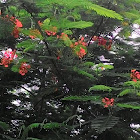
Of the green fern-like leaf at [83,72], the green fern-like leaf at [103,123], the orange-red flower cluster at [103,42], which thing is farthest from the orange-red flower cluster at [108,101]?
the orange-red flower cluster at [103,42]

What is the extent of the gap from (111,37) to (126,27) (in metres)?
0.68

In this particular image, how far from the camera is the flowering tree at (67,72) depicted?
2098mm

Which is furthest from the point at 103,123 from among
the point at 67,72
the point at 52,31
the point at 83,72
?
the point at 52,31

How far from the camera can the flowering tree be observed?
2.10 metres

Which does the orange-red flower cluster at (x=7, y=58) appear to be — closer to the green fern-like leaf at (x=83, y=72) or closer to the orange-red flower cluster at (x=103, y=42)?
the green fern-like leaf at (x=83, y=72)

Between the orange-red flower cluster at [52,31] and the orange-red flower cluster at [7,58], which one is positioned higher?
the orange-red flower cluster at [52,31]

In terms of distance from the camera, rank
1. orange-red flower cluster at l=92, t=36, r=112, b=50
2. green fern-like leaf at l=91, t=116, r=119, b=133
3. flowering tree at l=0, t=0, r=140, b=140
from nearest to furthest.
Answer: green fern-like leaf at l=91, t=116, r=119, b=133, flowering tree at l=0, t=0, r=140, b=140, orange-red flower cluster at l=92, t=36, r=112, b=50

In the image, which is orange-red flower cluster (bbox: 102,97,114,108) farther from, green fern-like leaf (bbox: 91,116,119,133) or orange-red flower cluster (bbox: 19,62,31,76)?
orange-red flower cluster (bbox: 19,62,31,76)

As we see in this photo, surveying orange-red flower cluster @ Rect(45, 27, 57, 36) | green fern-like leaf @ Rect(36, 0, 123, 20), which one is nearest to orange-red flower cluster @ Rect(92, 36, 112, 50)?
orange-red flower cluster @ Rect(45, 27, 57, 36)

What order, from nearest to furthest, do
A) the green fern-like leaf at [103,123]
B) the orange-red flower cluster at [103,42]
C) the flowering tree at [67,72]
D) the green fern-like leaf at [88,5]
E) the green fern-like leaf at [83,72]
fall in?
the green fern-like leaf at [103,123] < the green fern-like leaf at [88,5] < the flowering tree at [67,72] < the green fern-like leaf at [83,72] < the orange-red flower cluster at [103,42]

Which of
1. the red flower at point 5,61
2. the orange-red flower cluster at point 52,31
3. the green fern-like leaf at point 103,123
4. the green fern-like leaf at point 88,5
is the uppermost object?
the orange-red flower cluster at point 52,31

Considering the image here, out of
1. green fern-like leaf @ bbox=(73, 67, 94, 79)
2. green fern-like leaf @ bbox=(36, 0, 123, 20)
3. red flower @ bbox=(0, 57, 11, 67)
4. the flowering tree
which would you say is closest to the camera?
green fern-like leaf @ bbox=(36, 0, 123, 20)

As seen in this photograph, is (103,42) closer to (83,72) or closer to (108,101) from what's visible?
(83,72)

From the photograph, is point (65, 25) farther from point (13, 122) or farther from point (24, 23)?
point (13, 122)
